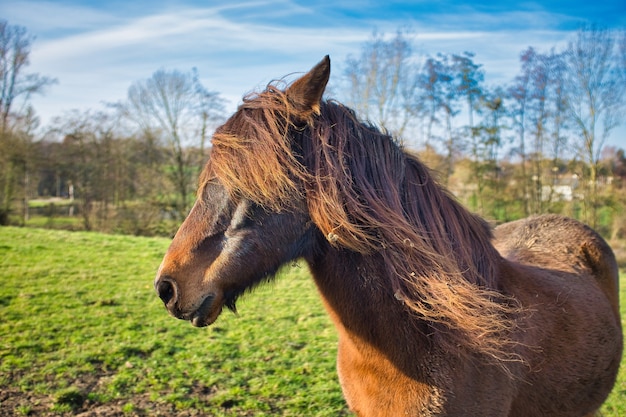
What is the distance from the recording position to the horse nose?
1812mm

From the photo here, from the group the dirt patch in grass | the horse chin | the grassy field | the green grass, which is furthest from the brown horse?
the dirt patch in grass

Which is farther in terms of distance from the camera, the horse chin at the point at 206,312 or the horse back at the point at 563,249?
the horse back at the point at 563,249

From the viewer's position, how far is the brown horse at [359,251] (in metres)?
1.89

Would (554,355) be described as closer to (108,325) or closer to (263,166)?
(263,166)

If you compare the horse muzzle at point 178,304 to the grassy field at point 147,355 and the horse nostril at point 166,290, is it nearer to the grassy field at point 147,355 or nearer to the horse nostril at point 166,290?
the horse nostril at point 166,290

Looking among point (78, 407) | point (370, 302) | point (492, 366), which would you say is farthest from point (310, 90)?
point (78, 407)

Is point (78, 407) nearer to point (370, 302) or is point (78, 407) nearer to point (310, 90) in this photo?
point (370, 302)

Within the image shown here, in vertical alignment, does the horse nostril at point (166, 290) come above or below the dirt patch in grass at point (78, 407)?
above

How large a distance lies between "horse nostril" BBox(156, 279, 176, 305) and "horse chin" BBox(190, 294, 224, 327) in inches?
5.0

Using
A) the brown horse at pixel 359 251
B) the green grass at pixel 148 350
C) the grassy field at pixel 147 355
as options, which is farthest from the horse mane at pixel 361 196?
the green grass at pixel 148 350

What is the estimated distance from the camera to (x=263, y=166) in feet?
6.25

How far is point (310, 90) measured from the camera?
196 centimetres

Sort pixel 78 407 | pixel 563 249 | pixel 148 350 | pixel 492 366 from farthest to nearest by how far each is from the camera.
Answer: pixel 148 350 < pixel 78 407 < pixel 563 249 < pixel 492 366

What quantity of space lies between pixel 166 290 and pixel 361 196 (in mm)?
954
